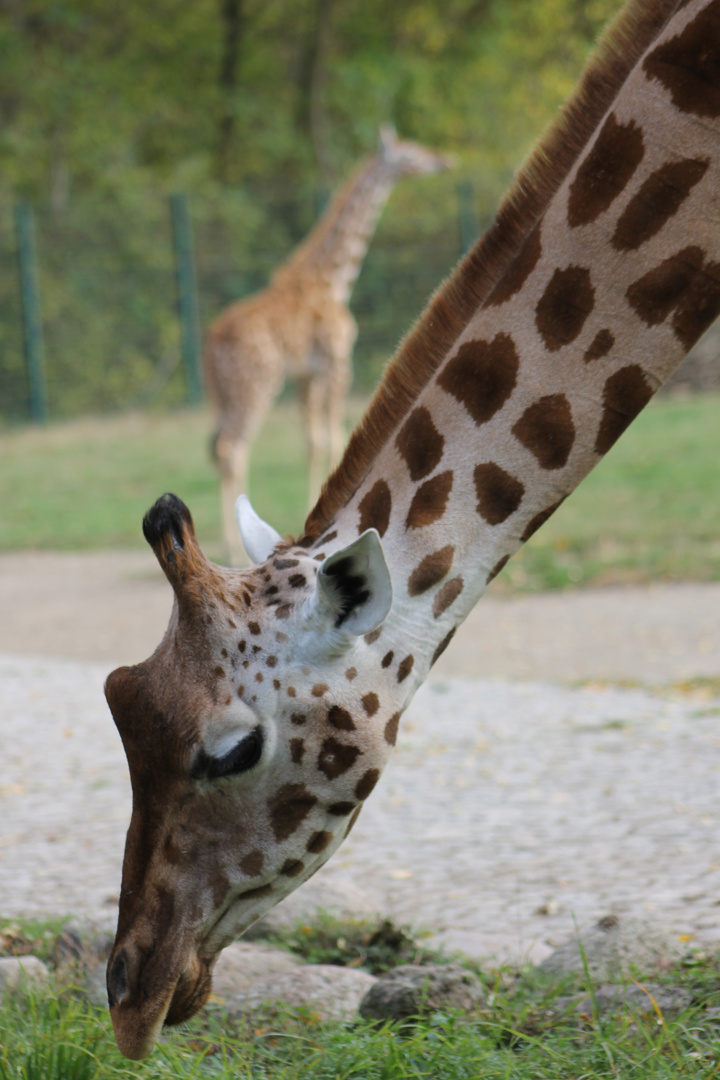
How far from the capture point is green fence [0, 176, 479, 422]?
17531mm

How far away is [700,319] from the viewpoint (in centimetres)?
222

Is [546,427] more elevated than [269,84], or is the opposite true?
[269,84]

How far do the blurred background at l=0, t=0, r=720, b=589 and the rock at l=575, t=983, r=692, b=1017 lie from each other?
6.20 feet

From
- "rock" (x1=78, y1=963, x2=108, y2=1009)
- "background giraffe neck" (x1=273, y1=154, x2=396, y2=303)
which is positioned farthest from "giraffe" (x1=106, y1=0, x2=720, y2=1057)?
"background giraffe neck" (x1=273, y1=154, x2=396, y2=303)

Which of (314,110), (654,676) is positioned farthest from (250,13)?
(654,676)

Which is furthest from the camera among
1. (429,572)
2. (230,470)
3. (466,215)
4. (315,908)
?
(466,215)

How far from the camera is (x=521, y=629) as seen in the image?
6750 millimetres

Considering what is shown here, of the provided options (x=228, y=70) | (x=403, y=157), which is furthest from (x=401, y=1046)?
(x=228, y=70)

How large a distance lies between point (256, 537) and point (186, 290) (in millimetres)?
16231

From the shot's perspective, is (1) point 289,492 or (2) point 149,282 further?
(2) point 149,282

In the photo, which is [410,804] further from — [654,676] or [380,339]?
[380,339]

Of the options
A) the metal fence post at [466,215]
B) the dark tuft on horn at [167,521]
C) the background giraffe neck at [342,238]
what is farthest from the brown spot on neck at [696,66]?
the metal fence post at [466,215]

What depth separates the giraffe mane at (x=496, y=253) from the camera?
227 cm

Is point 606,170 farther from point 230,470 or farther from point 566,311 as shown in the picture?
point 230,470
